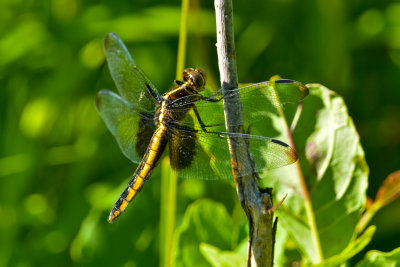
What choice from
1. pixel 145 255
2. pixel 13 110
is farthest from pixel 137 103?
pixel 13 110

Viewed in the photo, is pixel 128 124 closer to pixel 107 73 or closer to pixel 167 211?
pixel 167 211

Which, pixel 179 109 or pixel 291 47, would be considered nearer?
pixel 179 109

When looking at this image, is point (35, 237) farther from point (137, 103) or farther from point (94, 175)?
point (137, 103)

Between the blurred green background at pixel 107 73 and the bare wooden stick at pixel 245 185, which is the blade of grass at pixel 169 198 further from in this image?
the blurred green background at pixel 107 73

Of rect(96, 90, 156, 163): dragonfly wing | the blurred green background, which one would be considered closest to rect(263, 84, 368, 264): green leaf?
rect(96, 90, 156, 163): dragonfly wing

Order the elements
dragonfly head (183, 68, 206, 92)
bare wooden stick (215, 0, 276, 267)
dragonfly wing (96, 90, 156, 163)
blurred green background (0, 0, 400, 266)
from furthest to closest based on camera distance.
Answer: blurred green background (0, 0, 400, 266)
dragonfly wing (96, 90, 156, 163)
dragonfly head (183, 68, 206, 92)
bare wooden stick (215, 0, 276, 267)

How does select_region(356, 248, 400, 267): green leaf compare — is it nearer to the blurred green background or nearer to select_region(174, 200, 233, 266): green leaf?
select_region(174, 200, 233, 266): green leaf
